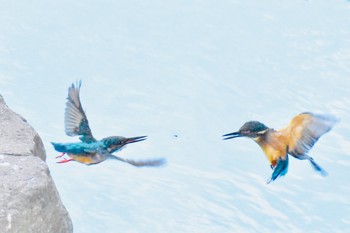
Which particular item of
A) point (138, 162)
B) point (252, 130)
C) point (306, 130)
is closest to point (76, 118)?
point (138, 162)

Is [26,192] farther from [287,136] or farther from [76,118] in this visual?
[287,136]

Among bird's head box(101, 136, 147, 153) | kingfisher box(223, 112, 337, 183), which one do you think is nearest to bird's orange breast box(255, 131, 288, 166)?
kingfisher box(223, 112, 337, 183)

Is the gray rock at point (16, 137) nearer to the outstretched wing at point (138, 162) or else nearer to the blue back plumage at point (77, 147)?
the blue back plumage at point (77, 147)

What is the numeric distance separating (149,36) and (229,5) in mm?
923

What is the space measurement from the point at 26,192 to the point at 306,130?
84 centimetres

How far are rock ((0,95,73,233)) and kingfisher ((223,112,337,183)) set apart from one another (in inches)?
22.6

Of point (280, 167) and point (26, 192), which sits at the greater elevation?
point (280, 167)

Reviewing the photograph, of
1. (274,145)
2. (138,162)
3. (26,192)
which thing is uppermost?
(274,145)

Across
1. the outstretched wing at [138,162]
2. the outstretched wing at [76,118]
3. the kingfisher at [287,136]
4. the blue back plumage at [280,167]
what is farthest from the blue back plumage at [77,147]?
the blue back plumage at [280,167]

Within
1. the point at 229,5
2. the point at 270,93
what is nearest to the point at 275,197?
the point at 270,93

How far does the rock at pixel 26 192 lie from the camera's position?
8.83 feet

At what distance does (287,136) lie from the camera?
2760mm

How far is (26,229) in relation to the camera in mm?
2719

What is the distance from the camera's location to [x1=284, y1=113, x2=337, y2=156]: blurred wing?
2672mm
